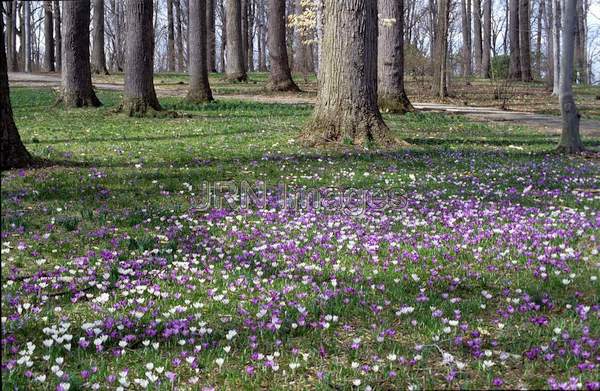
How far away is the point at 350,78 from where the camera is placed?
11086 millimetres

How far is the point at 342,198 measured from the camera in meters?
7.46

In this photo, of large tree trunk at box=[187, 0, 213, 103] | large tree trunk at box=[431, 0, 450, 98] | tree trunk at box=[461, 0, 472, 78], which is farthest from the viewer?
tree trunk at box=[461, 0, 472, 78]

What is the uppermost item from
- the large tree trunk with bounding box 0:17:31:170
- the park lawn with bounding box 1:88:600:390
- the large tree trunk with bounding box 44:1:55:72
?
the large tree trunk with bounding box 44:1:55:72

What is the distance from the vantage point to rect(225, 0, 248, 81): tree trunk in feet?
96.5

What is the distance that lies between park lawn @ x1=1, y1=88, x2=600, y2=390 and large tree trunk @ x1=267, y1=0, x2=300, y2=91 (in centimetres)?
1657

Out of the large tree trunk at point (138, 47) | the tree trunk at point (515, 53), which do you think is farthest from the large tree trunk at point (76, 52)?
the tree trunk at point (515, 53)

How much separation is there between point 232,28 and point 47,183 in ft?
76.5

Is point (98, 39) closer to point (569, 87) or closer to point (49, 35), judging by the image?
point (49, 35)

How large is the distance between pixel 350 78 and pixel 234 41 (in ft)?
65.3

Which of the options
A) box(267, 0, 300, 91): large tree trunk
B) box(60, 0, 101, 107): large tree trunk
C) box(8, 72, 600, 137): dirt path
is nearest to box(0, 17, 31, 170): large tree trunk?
box(60, 0, 101, 107): large tree trunk

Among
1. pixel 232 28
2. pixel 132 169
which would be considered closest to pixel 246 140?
pixel 132 169

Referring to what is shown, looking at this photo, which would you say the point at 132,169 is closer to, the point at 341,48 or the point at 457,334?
the point at 341,48

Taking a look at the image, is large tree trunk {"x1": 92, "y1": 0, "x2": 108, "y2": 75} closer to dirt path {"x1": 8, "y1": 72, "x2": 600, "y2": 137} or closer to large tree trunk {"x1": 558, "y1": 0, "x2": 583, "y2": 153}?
dirt path {"x1": 8, "y1": 72, "x2": 600, "y2": 137}

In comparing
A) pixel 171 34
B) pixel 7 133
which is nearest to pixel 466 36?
pixel 171 34
